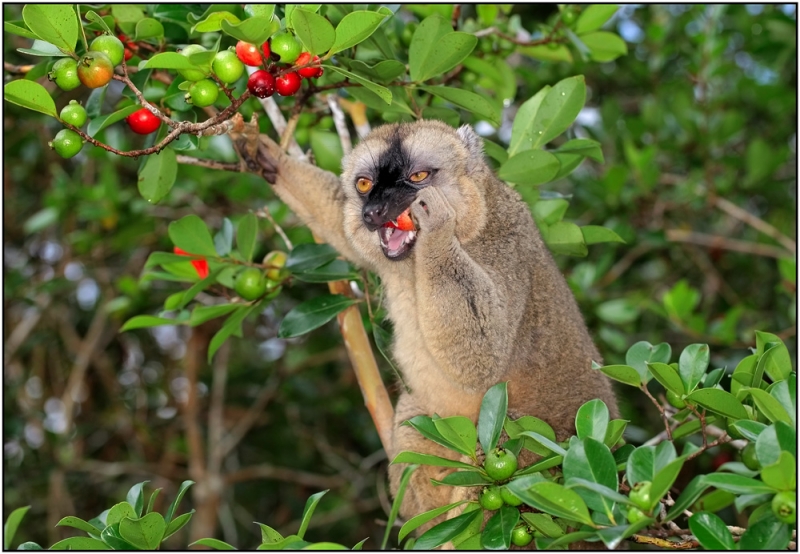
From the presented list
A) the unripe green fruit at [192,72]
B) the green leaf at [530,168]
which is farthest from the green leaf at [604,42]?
the unripe green fruit at [192,72]

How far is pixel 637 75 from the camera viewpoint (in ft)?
22.9

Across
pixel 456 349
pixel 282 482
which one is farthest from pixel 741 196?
pixel 282 482

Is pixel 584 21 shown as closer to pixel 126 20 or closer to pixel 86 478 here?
pixel 126 20

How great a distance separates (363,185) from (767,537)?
2.30m

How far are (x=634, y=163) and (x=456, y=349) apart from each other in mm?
2894

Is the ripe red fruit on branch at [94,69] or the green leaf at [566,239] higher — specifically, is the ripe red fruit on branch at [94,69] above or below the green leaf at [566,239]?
above

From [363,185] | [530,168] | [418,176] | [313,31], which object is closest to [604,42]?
[530,168]

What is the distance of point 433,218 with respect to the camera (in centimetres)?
337

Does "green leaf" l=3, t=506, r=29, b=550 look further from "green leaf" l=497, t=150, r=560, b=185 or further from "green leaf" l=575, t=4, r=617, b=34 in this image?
"green leaf" l=575, t=4, r=617, b=34

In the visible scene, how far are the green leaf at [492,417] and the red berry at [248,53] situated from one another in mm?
1447

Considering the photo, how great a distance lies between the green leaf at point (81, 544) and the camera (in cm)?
253

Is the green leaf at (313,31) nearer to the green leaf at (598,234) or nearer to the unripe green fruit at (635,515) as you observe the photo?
the green leaf at (598,234)

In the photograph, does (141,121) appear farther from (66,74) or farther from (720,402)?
(720,402)

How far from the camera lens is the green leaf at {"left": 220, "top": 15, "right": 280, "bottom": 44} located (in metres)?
2.55
